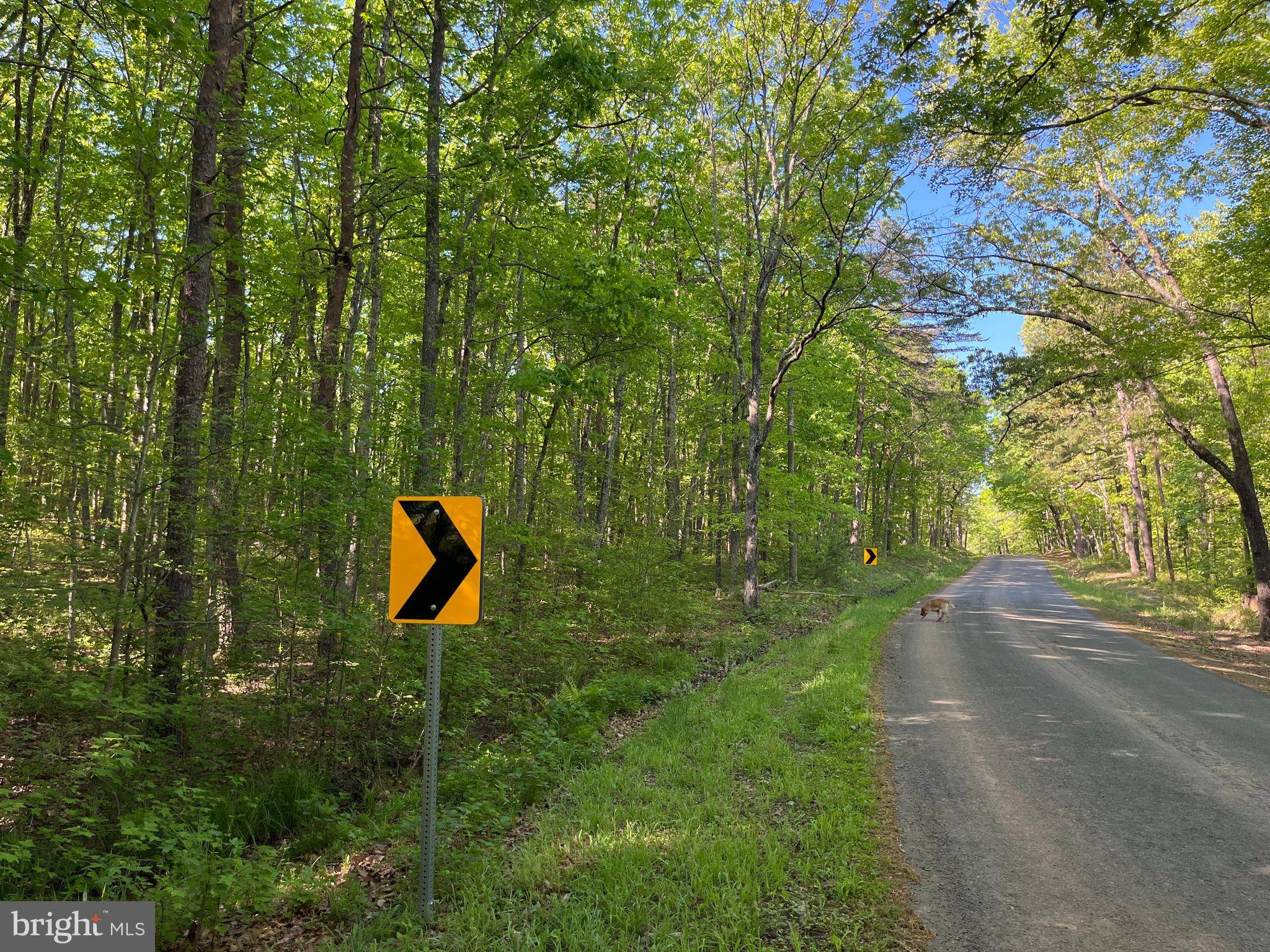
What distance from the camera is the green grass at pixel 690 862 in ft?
10.6

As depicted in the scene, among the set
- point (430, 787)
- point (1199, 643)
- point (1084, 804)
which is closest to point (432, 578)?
point (430, 787)

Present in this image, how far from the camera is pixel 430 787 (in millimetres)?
3428

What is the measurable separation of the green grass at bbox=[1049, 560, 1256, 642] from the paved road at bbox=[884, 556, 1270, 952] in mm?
6391

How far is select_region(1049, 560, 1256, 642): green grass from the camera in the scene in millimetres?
14338

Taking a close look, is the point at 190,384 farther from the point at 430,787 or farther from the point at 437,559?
the point at 430,787

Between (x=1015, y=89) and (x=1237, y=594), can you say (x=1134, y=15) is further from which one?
(x=1237, y=594)

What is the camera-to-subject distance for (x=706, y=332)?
16844 millimetres

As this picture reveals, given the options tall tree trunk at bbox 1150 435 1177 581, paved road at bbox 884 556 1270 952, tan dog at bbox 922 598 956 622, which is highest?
tall tree trunk at bbox 1150 435 1177 581

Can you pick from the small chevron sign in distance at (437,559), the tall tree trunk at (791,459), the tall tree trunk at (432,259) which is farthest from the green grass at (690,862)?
the tall tree trunk at (791,459)

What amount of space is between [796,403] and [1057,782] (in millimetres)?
18159

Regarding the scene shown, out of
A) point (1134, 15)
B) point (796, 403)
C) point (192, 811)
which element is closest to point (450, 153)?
point (1134, 15)

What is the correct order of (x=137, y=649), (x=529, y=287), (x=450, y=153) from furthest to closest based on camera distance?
(x=529, y=287)
(x=450, y=153)
(x=137, y=649)

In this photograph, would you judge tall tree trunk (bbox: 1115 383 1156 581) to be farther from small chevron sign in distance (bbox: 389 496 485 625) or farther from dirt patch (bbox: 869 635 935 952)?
small chevron sign in distance (bbox: 389 496 485 625)

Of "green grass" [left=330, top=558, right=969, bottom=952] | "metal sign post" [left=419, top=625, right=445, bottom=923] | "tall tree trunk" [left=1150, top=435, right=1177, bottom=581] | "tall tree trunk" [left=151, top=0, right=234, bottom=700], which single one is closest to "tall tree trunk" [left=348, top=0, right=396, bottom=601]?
"tall tree trunk" [left=151, top=0, right=234, bottom=700]
